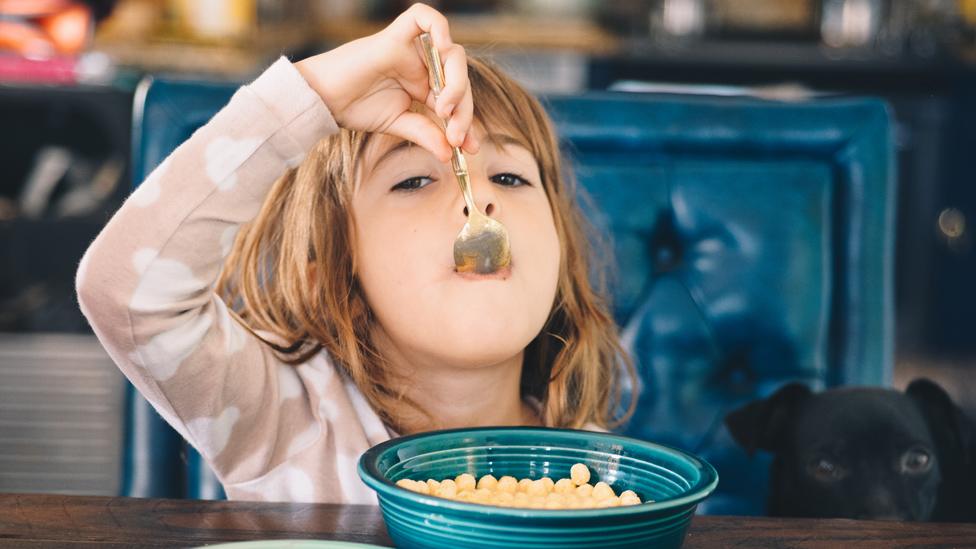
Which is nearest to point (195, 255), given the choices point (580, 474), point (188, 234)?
point (188, 234)

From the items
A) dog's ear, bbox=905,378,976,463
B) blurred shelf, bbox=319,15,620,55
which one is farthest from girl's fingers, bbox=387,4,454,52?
blurred shelf, bbox=319,15,620,55

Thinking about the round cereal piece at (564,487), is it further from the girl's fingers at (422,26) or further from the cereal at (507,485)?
the girl's fingers at (422,26)

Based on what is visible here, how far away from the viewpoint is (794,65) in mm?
3793

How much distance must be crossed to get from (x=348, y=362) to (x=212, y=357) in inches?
7.9

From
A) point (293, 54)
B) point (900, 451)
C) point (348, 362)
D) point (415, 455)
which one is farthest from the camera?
point (293, 54)

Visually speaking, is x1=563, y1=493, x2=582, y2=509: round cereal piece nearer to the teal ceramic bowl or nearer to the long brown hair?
the teal ceramic bowl

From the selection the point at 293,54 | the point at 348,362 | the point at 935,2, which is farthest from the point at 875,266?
the point at 935,2

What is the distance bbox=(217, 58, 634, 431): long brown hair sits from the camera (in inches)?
42.6

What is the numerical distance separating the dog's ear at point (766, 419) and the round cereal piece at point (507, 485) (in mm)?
627

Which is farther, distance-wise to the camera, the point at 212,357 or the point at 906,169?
the point at 906,169

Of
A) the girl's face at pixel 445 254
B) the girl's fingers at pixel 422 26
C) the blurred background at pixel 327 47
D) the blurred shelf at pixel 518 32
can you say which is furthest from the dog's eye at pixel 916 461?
the blurred shelf at pixel 518 32

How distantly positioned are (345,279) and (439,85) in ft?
0.92

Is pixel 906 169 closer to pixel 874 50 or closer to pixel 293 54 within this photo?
pixel 874 50

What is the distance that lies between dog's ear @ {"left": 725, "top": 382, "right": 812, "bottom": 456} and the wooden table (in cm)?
55
